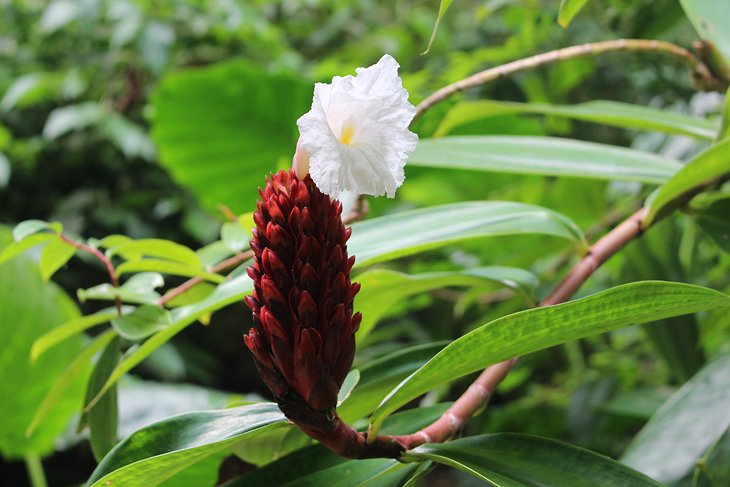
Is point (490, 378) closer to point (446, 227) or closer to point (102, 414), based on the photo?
point (446, 227)

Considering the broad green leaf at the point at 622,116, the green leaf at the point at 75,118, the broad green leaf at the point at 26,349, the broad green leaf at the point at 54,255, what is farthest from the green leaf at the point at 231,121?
the broad green leaf at the point at 54,255

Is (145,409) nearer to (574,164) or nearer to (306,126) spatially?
(574,164)

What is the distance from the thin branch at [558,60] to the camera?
463 millimetres

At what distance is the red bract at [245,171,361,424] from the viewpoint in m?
0.28

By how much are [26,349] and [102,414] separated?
0.61 metres

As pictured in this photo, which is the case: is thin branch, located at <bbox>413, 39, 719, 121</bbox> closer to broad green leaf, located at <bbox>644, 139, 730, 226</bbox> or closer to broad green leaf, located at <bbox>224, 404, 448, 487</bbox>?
broad green leaf, located at <bbox>644, 139, 730, 226</bbox>

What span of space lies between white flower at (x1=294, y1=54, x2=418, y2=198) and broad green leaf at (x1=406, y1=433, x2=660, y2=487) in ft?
0.36

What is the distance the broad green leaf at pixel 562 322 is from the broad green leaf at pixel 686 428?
0.57ft

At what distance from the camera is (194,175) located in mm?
1293

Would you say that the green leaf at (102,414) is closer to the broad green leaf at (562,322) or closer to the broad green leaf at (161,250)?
the broad green leaf at (161,250)

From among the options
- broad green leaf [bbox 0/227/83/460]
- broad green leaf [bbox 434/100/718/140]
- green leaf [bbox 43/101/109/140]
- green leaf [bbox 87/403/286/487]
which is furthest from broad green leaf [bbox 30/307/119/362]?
green leaf [bbox 43/101/109/140]

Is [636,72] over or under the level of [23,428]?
over

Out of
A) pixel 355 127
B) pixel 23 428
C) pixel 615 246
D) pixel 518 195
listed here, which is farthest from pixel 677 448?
pixel 23 428

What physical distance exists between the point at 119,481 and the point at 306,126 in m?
0.15
